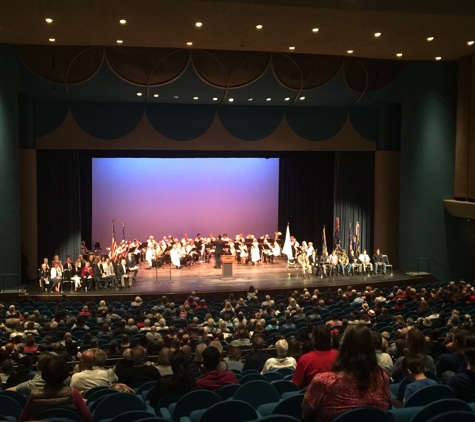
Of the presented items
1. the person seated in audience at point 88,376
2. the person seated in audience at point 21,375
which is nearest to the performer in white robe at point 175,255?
the person seated in audience at point 21,375

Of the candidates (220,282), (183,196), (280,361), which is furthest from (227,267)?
(280,361)

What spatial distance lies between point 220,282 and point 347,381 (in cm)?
1466

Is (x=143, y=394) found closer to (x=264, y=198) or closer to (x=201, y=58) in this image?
(x=201, y=58)

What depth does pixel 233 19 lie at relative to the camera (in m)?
14.0

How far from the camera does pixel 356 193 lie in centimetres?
2202

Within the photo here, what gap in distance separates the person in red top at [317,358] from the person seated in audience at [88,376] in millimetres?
2106

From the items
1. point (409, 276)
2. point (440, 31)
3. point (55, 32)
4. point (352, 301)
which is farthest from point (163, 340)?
point (409, 276)

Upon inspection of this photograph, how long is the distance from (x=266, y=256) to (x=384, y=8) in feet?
34.3

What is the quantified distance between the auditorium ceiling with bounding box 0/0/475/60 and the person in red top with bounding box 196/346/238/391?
947 cm

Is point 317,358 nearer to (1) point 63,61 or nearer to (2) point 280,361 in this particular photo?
(2) point 280,361

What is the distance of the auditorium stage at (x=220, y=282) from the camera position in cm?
1617

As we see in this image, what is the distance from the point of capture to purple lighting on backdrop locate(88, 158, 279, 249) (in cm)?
2192

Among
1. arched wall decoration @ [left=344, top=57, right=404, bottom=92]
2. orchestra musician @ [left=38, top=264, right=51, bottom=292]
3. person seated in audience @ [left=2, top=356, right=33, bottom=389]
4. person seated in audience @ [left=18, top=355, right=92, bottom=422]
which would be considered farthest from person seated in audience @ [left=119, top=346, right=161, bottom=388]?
arched wall decoration @ [left=344, top=57, right=404, bottom=92]

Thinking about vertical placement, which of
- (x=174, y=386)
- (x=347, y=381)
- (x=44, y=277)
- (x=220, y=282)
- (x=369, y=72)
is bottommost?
(x=220, y=282)
